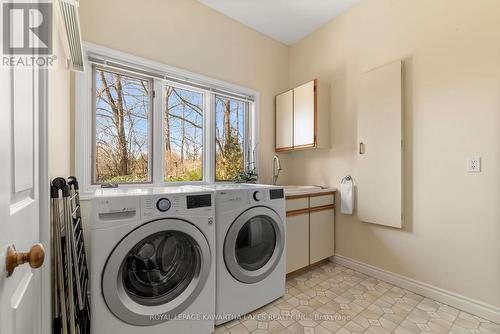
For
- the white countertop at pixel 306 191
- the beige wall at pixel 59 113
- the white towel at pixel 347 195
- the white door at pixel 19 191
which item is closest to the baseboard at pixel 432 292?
the white towel at pixel 347 195

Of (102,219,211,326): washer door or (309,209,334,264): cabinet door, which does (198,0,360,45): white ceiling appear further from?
(102,219,211,326): washer door

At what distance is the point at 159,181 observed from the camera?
225cm

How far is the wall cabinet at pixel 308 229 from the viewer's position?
2260 millimetres

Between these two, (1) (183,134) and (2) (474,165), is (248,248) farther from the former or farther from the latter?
(2) (474,165)

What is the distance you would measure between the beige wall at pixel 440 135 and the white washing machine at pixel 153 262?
1.76 m

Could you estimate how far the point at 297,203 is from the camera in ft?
7.57

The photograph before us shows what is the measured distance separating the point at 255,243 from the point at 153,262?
764 mm

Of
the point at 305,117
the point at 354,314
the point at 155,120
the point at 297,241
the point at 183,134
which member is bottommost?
the point at 354,314

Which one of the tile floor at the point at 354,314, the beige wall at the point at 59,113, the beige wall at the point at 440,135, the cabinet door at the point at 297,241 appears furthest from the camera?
the cabinet door at the point at 297,241

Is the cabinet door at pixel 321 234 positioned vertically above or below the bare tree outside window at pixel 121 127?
below

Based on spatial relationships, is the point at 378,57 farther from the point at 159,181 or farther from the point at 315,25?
the point at 159,181

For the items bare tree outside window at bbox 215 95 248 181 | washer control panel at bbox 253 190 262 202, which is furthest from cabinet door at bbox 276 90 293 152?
washer control panel at bbox 253 190 262 202

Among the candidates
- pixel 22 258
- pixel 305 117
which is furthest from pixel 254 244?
pixel 305 117

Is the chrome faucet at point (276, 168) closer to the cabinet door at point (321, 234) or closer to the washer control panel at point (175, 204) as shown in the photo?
the cabinet door at point (321, 234)
